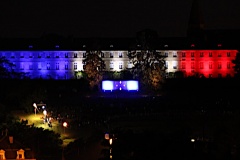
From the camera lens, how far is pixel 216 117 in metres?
46.7

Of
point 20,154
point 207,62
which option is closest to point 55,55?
point 207,62

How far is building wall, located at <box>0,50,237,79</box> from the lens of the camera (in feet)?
254

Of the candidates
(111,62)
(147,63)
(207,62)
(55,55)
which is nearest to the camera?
(147,63)

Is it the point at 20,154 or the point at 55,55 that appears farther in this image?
the point at 55,55

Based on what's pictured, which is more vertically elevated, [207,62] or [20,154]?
[207,62]

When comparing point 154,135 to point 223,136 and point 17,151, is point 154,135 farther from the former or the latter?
point 17,151

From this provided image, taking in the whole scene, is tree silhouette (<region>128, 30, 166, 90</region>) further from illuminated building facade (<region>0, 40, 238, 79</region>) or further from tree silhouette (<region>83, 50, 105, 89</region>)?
illuminated building facade (<region>0, 40, 238, 79</region>)

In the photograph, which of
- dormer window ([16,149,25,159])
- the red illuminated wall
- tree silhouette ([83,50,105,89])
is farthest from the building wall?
dormer window ([16,149,25,159])

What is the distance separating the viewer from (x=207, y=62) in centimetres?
7781

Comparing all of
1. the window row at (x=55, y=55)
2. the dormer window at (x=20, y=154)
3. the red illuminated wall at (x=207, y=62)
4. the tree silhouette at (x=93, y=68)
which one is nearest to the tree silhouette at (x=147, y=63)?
the tree silhouette at (x=93, y=68)

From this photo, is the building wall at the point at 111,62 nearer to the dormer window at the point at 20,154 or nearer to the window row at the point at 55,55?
the window row at the point at 55,55

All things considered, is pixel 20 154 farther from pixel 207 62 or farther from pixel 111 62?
pixel 207 62

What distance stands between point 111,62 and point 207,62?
427 inches
